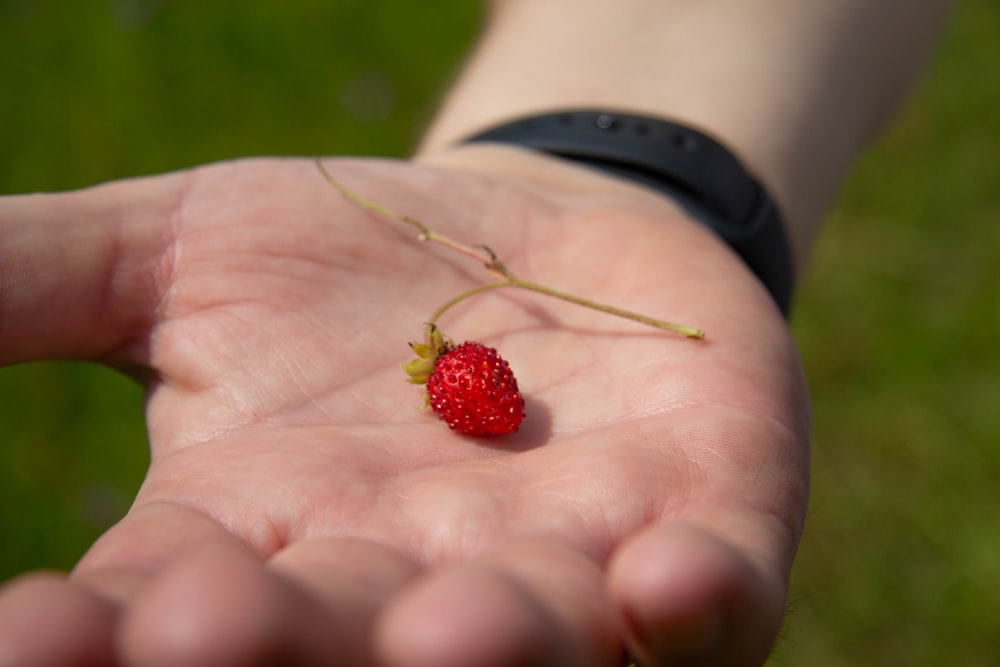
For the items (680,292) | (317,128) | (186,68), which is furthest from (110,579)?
(186,68)

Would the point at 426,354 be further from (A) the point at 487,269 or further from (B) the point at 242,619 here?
(B) the point at 242,619

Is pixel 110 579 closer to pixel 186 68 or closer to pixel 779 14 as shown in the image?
pixel 779 14

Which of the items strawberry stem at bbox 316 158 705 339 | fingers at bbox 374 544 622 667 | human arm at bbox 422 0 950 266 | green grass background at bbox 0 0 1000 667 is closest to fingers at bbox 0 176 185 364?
strawberry stem at bbox 316 158 705 339

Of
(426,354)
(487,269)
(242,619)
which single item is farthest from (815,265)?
(242,619)

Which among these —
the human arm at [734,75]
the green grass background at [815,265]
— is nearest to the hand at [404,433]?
the human arm at [734,75]

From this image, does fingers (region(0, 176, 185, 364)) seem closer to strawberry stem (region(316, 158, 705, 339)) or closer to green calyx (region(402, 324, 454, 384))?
strawberry stem (region(316, 158, 705, 339))
